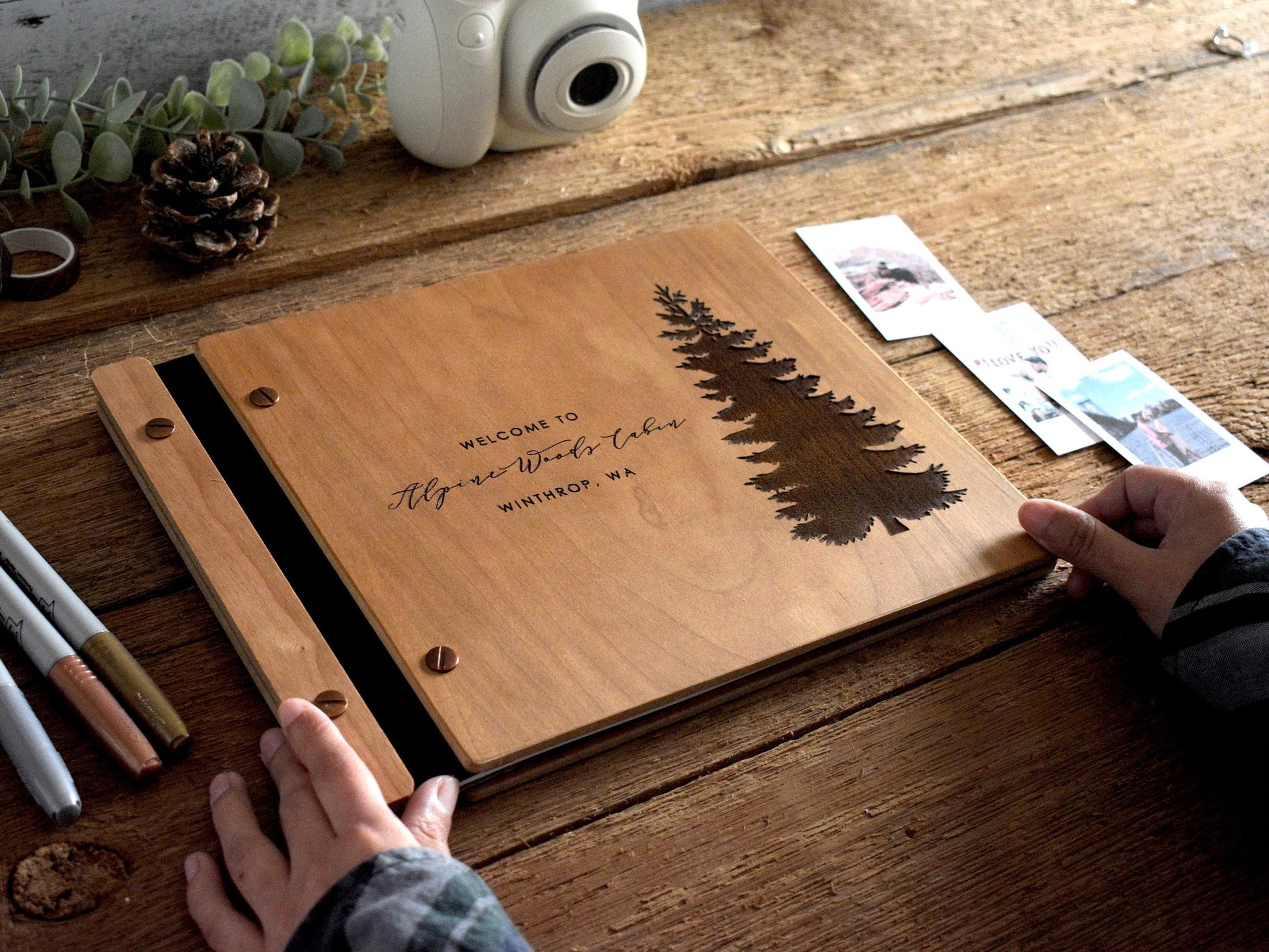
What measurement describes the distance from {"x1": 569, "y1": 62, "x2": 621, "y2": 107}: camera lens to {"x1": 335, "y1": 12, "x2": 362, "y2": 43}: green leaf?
0.26m

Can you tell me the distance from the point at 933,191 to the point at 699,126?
261 mm

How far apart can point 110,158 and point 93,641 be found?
1.67 ft

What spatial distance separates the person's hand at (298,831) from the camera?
0.54 m

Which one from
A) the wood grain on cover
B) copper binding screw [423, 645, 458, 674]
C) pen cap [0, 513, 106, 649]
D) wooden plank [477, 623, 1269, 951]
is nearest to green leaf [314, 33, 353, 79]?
the wood grain on cover

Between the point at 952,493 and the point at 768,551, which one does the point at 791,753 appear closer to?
the point at 768,551

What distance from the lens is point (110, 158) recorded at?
0.96 m

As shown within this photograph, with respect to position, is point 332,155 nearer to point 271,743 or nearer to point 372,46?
point 372,46

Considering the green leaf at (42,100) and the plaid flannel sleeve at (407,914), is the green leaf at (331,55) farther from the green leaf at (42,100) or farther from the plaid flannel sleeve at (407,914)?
the plaid flannel sleeve at (407,914)

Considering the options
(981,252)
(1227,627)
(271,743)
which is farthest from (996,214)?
(271,743)

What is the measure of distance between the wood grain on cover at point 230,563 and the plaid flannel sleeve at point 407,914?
63mm

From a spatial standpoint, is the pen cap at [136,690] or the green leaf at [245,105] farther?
the green leaf at [245,105]

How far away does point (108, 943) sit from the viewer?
55 cm

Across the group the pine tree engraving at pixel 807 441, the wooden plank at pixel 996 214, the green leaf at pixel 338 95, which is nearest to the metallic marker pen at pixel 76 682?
the wooden plank at pixel 996 214

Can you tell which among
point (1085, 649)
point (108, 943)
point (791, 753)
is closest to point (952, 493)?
point (1085, 649)
